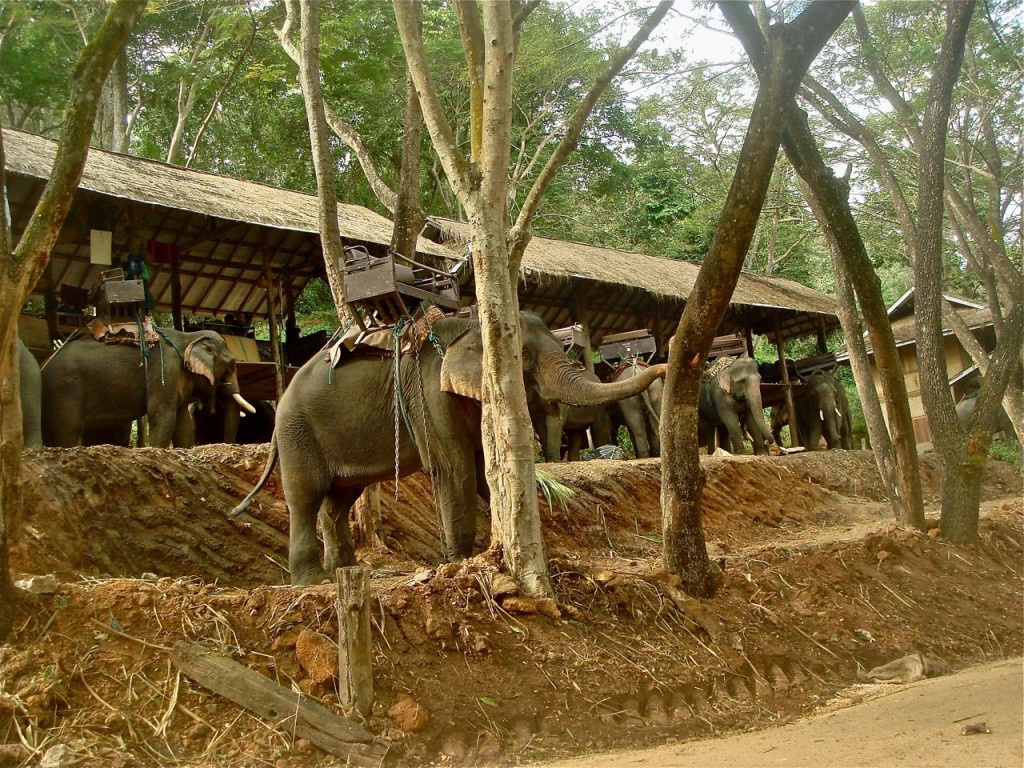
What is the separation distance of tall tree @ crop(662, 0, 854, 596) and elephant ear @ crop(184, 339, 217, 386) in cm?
636

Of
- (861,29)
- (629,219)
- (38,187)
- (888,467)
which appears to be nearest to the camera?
(888,467)

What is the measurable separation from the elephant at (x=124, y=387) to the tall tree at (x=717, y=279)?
6351 millimetres

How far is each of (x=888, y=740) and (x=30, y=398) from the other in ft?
27.2

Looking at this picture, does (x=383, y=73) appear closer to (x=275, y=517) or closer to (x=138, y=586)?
(x=275, y=517)

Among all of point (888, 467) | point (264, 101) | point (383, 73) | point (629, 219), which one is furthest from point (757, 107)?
point (629, 219)

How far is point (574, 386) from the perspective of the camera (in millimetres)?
6711

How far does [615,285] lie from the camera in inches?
706

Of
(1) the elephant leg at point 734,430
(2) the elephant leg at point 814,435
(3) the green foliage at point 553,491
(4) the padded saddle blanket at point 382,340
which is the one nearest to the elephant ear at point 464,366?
(4) the padded saddle blanket at point 382,340

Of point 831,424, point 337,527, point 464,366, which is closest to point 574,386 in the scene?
point 464,366

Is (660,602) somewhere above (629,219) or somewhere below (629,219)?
below

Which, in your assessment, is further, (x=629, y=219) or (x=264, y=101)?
(x=629, y=219)

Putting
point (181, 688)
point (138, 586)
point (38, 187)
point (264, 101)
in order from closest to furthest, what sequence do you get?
1. point (181, 688)
2. point (138, 586)
3. point (38, 187)
4. point (264, 101)

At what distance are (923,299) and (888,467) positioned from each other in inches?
67.5

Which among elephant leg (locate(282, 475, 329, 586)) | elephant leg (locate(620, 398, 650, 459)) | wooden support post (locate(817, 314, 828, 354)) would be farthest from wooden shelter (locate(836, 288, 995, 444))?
elephant leg (locate(282, 475, 329, 586))
